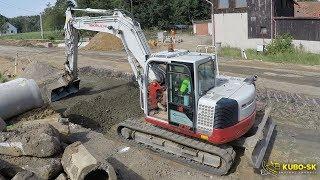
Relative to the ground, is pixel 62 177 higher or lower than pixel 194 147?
lower

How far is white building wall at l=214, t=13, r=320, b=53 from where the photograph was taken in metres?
32.0

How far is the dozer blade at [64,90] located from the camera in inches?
588

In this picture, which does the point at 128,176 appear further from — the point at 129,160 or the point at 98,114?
the point at 98,114

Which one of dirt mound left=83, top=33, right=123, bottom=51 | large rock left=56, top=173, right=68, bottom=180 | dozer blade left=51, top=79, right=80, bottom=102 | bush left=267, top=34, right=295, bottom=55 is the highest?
dirt mound left=83, top=33, right=123, bottom=51

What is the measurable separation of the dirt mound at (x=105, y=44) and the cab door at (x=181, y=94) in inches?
919

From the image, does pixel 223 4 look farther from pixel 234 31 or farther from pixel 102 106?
pixel 102 106

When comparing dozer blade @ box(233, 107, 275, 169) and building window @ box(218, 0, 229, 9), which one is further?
building window @ box(218, 0, 229, 9)

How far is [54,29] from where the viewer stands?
7362cm

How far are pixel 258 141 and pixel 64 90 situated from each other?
8391 mm

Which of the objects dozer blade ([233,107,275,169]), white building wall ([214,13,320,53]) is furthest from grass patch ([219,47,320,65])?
dozer blade ([233,107,275,169])

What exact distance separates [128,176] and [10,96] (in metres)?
5.47

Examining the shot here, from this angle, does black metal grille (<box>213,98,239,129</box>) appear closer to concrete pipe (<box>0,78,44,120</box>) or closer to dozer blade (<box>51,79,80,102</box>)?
concrete pipe (<box>0,78,44,120</box>)

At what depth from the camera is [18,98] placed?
12531 millimetres

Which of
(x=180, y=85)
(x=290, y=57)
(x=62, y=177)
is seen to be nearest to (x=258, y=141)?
(x=180, y=85)
